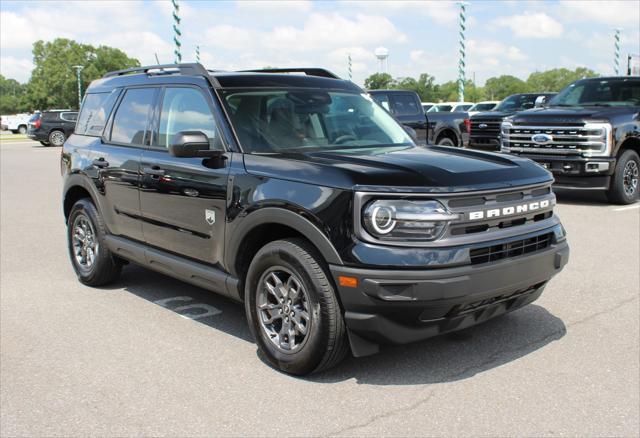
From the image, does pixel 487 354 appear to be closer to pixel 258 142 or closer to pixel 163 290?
pixel 258 142

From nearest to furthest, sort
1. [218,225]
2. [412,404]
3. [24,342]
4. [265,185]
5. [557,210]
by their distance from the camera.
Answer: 1. [412,404]
2. [265,185]
3. [218,225]
4. [24,342]
5. [557,210]

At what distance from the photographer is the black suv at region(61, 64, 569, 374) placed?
3707 mm

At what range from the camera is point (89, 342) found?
484 cm

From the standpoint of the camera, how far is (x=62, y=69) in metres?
114

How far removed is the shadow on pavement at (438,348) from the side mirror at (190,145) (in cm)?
135

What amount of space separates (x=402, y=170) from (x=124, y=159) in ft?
8.65

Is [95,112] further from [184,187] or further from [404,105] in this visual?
[404,105]

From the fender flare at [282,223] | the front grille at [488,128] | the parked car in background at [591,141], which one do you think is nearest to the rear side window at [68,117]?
the front grille at [488,128]

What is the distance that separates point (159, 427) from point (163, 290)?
2780mm

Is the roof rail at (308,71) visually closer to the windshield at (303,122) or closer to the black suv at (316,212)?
the black suv at (316,212)

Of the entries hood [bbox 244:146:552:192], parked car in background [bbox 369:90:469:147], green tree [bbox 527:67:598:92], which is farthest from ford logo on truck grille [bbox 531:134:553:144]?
green tree [bbox 527:67:598:92]

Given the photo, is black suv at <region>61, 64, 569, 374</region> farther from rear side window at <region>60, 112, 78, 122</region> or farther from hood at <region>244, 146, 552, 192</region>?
rear side window at <region>60, 112, 78, 122</region>

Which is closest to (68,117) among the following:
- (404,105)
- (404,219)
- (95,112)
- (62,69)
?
(404,105)

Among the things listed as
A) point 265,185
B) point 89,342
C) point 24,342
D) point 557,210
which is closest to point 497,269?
point 265,185
